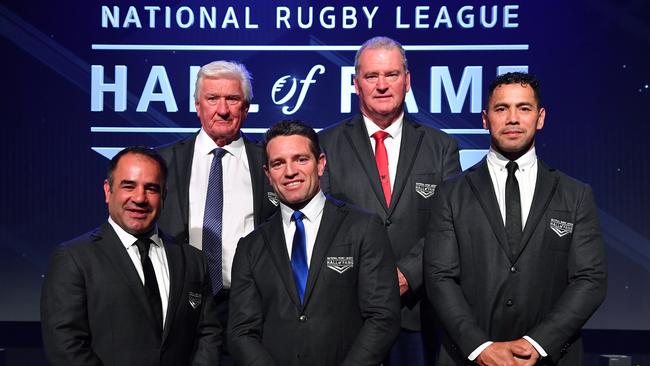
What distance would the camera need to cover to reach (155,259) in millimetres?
3400

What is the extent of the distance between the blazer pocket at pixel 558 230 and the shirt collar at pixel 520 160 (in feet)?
0.66

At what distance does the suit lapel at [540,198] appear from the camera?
344cm

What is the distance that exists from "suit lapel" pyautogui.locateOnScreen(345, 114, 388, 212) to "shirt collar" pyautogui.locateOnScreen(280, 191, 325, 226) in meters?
0.44

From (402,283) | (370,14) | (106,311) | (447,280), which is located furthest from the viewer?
(370,14)

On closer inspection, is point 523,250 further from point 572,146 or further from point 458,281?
point 572,146

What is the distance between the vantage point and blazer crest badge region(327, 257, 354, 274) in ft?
11.1

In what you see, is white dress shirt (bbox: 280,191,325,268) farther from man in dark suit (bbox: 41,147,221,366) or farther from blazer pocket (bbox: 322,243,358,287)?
man in dark suit (bbox: 41,147,221,366)

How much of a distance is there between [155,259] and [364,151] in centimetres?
105

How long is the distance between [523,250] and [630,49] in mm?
2670

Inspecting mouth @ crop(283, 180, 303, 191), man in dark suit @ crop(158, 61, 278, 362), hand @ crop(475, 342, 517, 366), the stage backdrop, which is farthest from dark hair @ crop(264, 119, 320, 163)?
the stage backdrop

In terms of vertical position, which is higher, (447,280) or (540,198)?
(540,198)

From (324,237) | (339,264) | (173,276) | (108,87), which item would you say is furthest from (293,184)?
(108,87)

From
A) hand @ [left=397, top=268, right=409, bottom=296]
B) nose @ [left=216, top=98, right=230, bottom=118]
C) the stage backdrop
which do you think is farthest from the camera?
the stage backdrop

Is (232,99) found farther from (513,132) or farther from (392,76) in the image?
(513,132)
